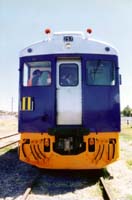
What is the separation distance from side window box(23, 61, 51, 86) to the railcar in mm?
26

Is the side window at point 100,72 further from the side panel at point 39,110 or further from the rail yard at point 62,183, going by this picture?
the rail yard at point 62,183

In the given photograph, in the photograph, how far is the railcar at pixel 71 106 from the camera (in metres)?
7.68

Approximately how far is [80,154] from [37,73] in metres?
2.20

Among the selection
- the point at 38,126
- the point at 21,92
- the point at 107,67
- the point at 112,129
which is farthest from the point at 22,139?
the point at 107,67

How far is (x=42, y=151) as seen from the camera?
305 inches

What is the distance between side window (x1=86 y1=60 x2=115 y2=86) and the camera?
7941 millimetres

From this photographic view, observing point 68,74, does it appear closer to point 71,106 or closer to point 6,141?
point 71,106

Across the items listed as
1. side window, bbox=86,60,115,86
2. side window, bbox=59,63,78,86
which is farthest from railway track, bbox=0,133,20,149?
side window, bbox=86,60,115,86

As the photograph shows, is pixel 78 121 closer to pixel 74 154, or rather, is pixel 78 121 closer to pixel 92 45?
pixel 74 154

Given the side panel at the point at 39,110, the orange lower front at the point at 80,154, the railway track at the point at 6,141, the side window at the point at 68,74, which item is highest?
the side window at the point at 68,74

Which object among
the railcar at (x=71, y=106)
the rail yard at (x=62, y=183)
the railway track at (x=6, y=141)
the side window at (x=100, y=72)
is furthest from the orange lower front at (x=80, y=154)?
the railway track at (x=6, y=141)

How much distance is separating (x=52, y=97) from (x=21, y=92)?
31.6 inches

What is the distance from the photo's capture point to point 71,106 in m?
7.80

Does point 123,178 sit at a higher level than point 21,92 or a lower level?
lower
